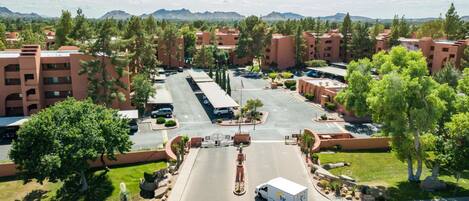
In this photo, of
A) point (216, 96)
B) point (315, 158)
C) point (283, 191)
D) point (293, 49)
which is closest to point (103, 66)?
point (216, 96)

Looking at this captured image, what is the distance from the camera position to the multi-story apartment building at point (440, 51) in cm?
8519

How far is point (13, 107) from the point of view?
5866 cm

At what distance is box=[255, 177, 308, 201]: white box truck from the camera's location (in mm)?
31078

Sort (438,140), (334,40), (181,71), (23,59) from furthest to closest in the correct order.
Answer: (334,40), (181,71), (23,59), (438,140)

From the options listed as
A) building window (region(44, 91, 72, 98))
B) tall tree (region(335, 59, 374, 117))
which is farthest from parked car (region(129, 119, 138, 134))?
tall tree (region(335, 59, 374, 117))

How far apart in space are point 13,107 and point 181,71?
54539mm

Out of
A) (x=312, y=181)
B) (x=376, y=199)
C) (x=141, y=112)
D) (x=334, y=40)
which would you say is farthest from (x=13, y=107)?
(x=334, y=40)

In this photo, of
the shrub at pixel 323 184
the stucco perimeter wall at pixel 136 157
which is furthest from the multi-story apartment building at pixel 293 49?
the shrub at pixel 323 184

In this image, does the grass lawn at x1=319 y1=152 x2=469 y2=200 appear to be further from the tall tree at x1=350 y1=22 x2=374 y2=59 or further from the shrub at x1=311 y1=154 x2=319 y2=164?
the tall tree at x1=350 y1=22 x2=374 y2=59

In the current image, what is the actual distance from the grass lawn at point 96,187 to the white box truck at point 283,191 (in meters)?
12.6

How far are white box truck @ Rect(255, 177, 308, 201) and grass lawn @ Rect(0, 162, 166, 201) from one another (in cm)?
1256

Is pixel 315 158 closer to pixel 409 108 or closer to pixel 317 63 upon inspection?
pixel 409 108

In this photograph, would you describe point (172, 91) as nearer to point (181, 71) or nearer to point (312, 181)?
point (181, 71)

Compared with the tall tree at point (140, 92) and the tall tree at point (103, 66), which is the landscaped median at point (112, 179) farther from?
the tall tree at point (140, 92)
